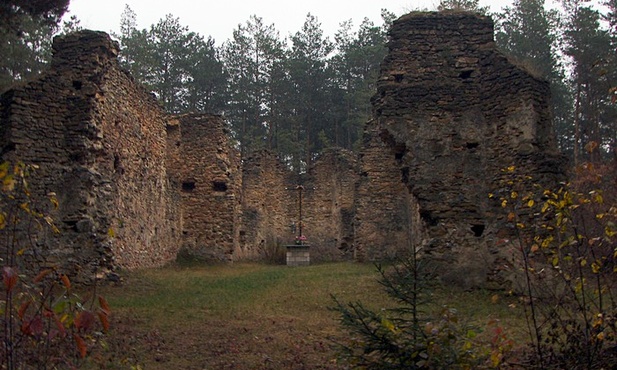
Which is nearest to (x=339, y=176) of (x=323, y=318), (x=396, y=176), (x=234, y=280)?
(x=396, y=176)

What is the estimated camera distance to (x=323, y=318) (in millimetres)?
9859

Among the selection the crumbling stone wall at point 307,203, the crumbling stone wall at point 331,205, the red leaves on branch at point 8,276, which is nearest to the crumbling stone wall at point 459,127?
the red leaves on branch at point 8,276

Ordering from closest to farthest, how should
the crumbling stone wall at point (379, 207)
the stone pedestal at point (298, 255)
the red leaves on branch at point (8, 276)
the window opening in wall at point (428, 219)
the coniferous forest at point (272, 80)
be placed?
the red leaves on branch at point (8, 276) → the window opening in wall at point (428, 219) → the crumbling stone wall at point (379, 207) → the stone pedestal at point (298, 255) → the coniferous forest at point (272, 80)

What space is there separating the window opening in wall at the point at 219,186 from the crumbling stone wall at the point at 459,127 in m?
9.79

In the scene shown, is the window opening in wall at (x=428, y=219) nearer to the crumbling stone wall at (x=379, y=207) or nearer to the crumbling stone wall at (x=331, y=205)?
the crumbling stone wall at (x=379, y=207)

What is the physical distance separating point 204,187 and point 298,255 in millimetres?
4659

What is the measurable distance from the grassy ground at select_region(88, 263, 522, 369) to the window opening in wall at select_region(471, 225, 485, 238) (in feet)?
3.75

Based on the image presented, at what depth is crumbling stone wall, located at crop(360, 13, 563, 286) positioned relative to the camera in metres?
11.6

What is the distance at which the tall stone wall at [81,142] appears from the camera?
12211mm

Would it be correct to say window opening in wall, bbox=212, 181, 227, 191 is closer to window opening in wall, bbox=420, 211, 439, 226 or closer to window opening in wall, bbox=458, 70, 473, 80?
window opening in wall, bbox=420, 211, 439, 226

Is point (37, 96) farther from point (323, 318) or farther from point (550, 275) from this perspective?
point (550, 275)

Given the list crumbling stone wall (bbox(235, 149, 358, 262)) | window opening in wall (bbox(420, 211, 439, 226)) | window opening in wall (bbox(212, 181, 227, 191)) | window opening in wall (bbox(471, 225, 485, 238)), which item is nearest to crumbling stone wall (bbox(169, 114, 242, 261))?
window opening in wall (bbox(212, 181, 227, 191))

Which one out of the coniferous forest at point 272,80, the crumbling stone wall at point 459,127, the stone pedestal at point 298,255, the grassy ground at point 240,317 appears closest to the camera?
the grassy ground at point 240,317

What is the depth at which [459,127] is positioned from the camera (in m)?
12.4
